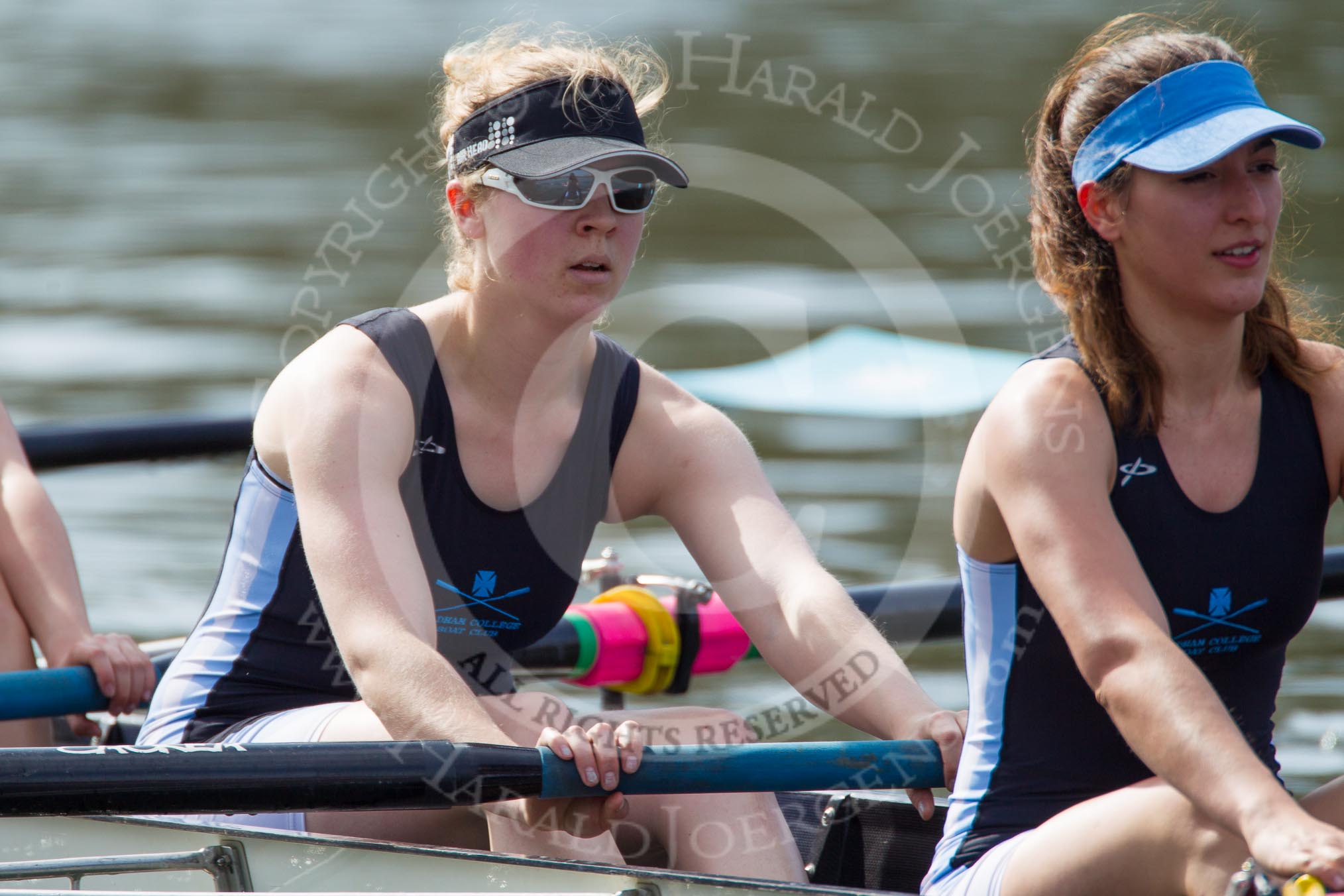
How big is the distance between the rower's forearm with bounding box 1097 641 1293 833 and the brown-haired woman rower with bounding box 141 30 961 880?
399 mm

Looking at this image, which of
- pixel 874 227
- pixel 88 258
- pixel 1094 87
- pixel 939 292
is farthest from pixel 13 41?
pixel 1094 87

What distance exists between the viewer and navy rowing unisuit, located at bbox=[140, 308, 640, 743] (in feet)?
6.70

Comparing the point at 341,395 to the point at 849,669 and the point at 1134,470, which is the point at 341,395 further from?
the point at 1134,470

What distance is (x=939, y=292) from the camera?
6227 mm

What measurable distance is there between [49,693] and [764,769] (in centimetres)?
118

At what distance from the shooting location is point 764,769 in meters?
→ 1.78

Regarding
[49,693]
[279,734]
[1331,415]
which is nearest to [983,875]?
[1331,415]

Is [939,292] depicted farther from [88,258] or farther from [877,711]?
[877,711]

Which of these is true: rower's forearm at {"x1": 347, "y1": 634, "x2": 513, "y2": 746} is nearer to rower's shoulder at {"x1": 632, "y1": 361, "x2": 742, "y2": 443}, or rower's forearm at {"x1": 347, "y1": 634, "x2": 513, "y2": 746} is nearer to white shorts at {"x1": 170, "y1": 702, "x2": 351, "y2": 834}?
white shorts at {"x1": 170, "y1": 702, "x2": 351, "y2": 834}

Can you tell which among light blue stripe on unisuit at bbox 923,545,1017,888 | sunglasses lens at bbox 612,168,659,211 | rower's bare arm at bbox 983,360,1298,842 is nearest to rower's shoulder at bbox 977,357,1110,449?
rower's bare arm at bbox 983,360,1298,842

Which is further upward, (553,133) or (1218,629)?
(553,133)

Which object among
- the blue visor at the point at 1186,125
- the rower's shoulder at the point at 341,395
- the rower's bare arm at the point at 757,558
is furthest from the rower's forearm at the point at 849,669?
→ the blue visor at the point at 1186,125

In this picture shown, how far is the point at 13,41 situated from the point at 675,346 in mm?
5446

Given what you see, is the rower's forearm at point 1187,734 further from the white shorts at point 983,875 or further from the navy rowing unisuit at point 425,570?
the navy rowing unisuit at point 425,570
